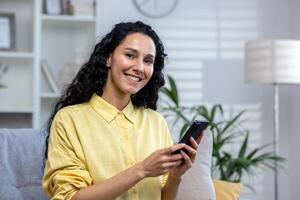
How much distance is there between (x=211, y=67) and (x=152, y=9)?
1.95 feet

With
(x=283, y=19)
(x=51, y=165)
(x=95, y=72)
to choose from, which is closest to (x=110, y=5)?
(x=283, y=19)

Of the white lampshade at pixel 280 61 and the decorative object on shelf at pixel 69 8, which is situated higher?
the decorative object on shelf at pixel 69 8

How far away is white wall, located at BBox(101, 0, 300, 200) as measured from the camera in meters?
3.32

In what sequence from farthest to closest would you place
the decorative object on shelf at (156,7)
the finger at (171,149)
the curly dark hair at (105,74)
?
the decorative object on shelf at (156,7)
the curly dark hair at (105,74)
the finger at (171,149)

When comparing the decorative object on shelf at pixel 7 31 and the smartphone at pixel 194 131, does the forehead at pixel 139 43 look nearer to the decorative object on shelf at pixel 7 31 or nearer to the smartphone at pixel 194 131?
the smartphone at pixel 194 131

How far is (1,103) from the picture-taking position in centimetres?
295

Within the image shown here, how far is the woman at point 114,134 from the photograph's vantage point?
1.16 metres

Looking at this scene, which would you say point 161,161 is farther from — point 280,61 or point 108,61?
point 280,61

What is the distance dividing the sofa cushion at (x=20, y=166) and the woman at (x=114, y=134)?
0.57m

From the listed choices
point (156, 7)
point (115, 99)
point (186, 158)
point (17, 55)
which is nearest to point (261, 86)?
point (156, 7)

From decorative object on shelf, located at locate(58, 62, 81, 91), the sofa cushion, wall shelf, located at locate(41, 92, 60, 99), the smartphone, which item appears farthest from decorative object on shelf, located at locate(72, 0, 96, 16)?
the smartphone

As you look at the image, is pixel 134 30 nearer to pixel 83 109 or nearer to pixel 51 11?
pixel 83 109

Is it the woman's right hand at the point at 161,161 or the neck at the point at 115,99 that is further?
the neck at the point at 115,99

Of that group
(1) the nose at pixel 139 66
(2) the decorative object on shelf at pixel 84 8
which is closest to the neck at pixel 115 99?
(1) the nose at pixel 139 66
